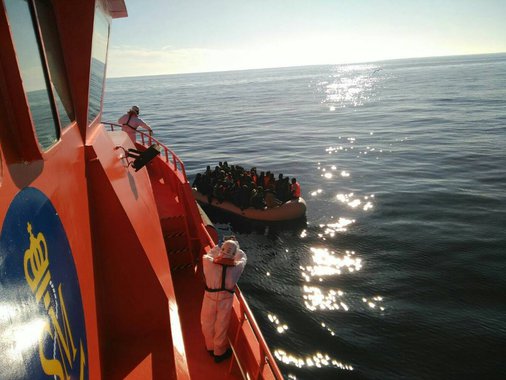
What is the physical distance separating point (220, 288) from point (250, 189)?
10.7 metres

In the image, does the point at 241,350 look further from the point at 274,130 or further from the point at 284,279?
the point at 274,130

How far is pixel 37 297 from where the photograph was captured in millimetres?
2066

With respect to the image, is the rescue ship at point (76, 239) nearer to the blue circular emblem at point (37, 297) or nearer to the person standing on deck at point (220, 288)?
the blue circular emblem at point (37, 297)

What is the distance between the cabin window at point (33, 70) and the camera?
8.17 feet

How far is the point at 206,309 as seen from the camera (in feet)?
16.2

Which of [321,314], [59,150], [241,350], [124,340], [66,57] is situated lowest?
[321,314]

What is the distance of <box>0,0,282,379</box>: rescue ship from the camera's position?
6.59 ft

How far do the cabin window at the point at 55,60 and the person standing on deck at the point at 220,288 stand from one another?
252cm

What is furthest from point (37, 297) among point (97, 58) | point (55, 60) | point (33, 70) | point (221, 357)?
point (221, 357)

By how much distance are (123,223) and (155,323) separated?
149 centimetres

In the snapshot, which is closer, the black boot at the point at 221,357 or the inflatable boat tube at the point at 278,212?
the black boot at the point at 221,357

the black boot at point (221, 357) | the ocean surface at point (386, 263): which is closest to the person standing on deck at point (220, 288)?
the black boot at point (221, 357)

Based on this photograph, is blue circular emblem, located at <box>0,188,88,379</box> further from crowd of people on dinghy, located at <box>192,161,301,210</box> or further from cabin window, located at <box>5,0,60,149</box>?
crowd of people on dinghy, located at <box>192,161,301,210</box>

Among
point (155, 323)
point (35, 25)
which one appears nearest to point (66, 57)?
point (35, 25)
